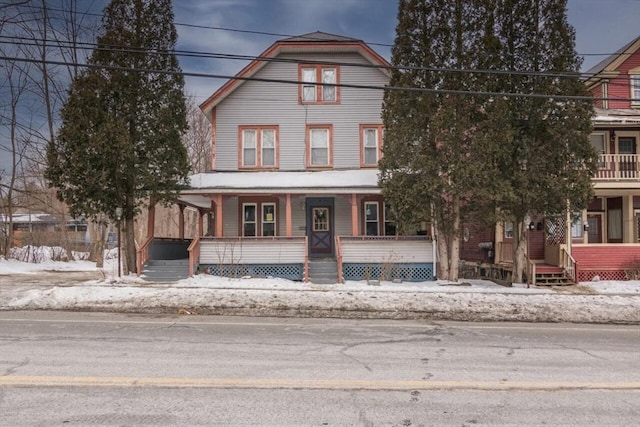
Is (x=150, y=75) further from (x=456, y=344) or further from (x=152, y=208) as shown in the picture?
(x=456, y=344)

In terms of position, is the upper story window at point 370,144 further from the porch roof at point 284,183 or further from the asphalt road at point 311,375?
the asphalt road at point 311,375

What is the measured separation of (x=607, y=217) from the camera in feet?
68.6

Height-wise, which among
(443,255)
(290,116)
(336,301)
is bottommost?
(336,301)

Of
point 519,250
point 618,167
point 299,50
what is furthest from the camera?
point 299,50

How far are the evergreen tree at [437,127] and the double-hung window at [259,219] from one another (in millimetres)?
5869

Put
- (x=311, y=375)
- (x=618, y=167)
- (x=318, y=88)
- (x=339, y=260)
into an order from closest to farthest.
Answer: (x=311, y=375) → (x=339, y=260) → (x=618, y=167) → (x=318, y=88)

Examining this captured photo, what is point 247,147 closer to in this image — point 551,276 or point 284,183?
point 284,183

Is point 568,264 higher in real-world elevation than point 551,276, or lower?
higher

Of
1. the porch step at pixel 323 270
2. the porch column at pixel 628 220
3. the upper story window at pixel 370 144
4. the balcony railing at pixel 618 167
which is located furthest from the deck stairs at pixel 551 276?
the upper story window at pixel 370 144

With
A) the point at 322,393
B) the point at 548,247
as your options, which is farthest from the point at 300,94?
the point at 322,393

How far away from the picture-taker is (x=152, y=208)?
17156 millimetres

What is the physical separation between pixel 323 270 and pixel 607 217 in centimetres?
1321

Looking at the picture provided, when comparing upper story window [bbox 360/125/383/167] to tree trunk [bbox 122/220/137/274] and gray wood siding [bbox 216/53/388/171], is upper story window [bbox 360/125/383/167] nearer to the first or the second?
gray wood siding [bbox 216/53/388/171]

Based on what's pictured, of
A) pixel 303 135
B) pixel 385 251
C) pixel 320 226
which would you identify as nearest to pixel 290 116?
pixel 303 135
